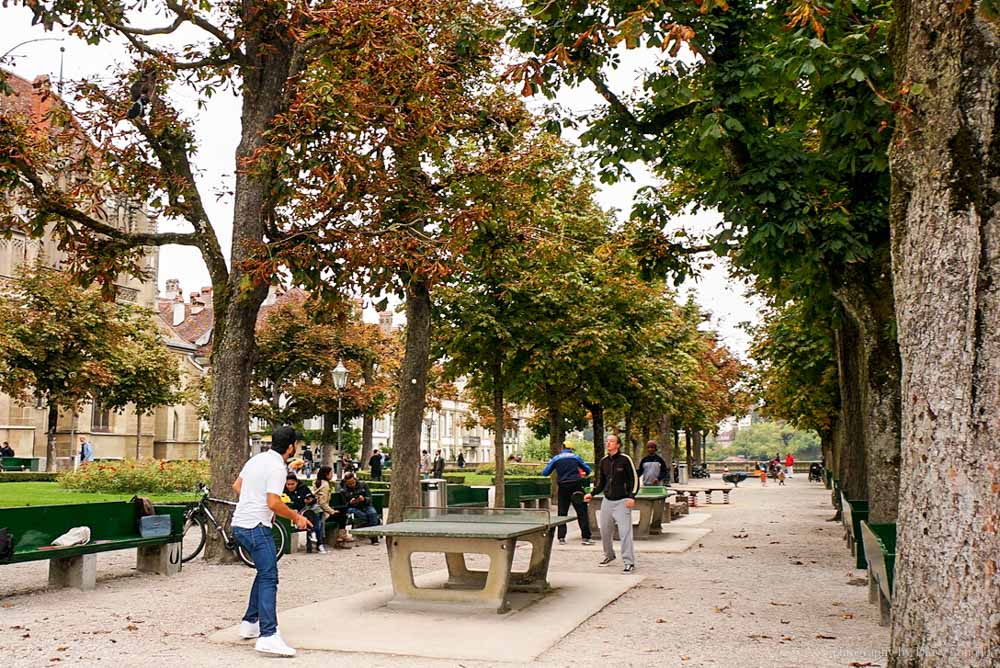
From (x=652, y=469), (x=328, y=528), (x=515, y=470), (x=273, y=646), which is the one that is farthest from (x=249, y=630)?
(x=515, y=470)

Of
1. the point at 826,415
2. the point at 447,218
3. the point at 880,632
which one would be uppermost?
the point at 447,218

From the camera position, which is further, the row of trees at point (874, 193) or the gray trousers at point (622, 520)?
the gray trousers at point (622, 520)

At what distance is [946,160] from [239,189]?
39.6 feet

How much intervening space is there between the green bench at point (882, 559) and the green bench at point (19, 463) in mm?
44802

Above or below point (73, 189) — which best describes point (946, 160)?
below

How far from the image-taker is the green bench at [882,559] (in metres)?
9.19

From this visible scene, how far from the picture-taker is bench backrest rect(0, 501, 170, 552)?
11.8m

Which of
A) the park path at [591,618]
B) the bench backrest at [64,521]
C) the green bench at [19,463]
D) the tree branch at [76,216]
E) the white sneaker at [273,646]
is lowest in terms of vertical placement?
the park path at [591,618]

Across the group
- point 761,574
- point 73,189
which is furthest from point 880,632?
point 73,189

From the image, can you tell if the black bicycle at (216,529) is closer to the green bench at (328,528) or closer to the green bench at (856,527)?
the green bench at (328,528)

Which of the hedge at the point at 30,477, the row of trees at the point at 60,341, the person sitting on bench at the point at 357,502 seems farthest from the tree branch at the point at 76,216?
the hedge at the point at 30,477

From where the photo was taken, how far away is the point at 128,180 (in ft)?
54.3

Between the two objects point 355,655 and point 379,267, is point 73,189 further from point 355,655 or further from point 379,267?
point 355,655

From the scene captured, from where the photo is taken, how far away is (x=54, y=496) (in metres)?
28.5
